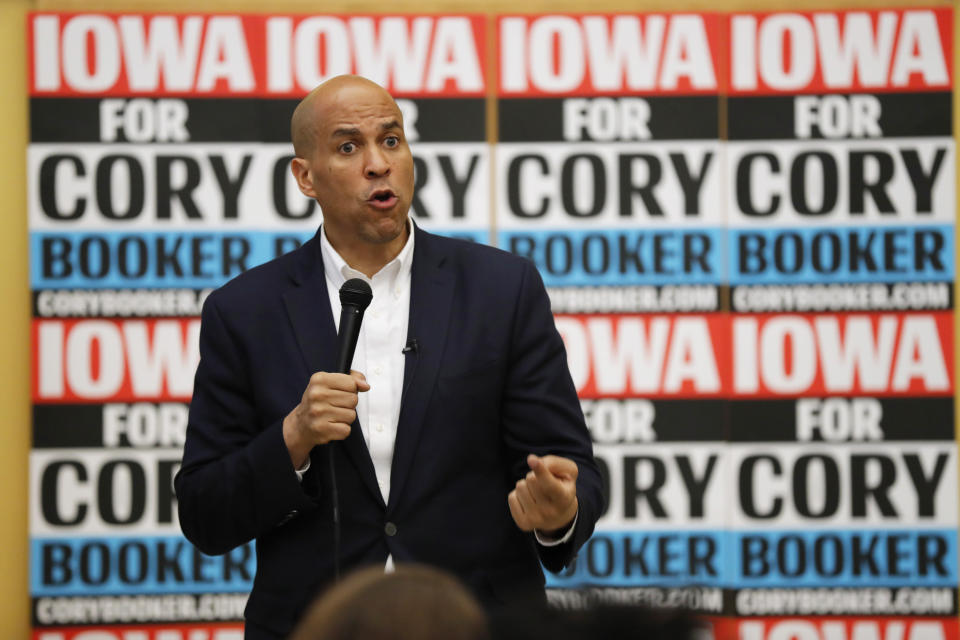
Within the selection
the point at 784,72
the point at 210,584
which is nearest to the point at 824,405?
the point at 784,72

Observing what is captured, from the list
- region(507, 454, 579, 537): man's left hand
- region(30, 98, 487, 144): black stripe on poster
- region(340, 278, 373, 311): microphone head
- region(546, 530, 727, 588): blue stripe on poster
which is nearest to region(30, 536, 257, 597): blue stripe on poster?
region(546, 530, 727, 588): blue stripe on poster

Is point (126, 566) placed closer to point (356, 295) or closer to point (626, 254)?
point (626, 254)

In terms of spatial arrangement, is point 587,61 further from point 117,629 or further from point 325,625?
point 325,625

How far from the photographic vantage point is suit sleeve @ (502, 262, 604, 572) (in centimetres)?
164

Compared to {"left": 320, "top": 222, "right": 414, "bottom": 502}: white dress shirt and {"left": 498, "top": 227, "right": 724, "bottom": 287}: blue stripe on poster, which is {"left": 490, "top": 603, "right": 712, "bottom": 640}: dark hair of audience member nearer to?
{"left": 320, "top": 222, "right": 414, "bottom": 502}: white dress shirt

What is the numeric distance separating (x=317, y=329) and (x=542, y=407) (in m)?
0.38

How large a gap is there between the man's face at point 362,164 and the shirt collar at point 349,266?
36mm

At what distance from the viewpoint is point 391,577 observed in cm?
78

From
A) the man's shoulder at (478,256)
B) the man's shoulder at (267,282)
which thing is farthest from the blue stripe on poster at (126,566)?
the man's shoulder at (478,256)

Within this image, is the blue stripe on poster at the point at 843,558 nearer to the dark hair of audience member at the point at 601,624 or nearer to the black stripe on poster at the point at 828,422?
the black stripe on poster at the point at 828,422

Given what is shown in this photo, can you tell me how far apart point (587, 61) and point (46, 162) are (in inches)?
66.6

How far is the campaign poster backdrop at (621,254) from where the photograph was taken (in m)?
3.22

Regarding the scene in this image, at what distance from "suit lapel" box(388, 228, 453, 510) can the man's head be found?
0.27ft

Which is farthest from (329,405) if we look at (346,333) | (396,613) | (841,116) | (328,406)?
(841,116)
